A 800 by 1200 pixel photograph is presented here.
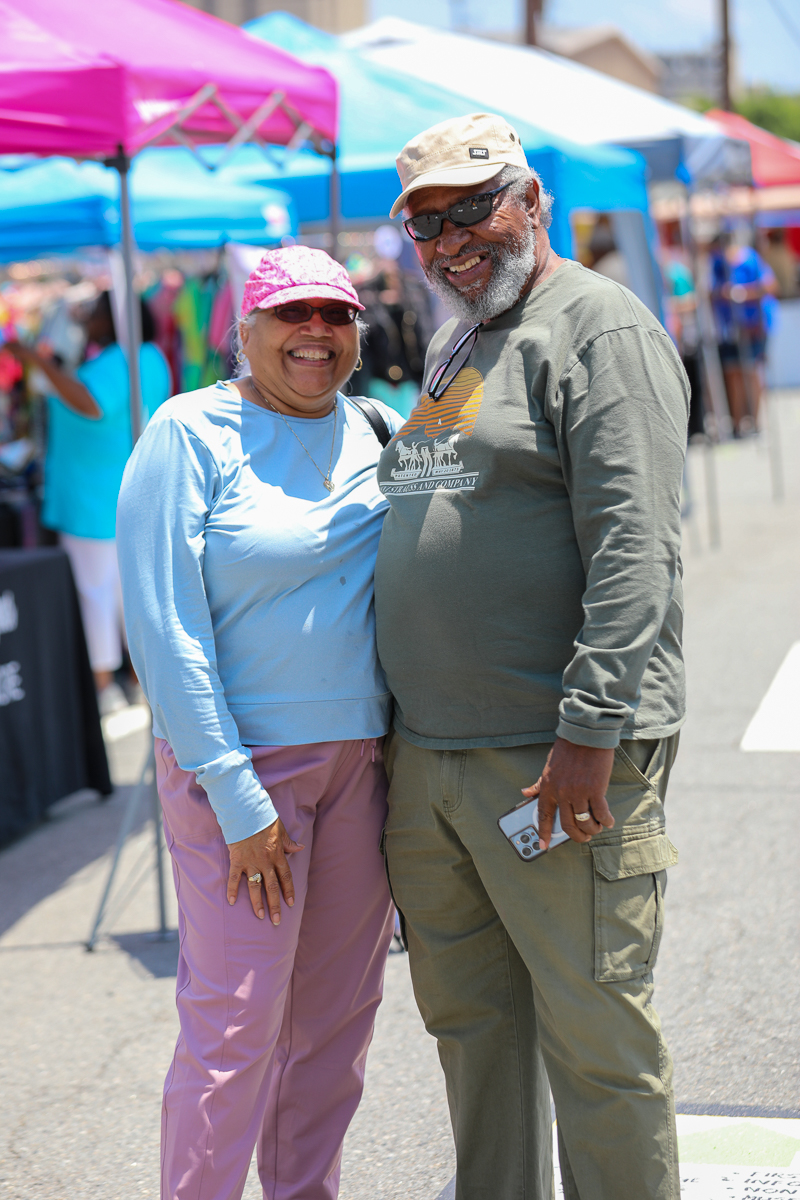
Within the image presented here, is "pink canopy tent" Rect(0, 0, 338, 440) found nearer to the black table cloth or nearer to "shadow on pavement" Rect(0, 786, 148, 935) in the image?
Answer: the black table cloth

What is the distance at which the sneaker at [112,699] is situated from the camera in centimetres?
706

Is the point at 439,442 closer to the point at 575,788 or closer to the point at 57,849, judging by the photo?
the point at 575,788

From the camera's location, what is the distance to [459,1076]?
2275mm

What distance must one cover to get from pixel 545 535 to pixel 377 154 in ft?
19.1

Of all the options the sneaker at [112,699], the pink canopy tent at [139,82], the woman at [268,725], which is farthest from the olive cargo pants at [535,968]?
the sneaker at [112,699]

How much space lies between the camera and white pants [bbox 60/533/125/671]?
684cm

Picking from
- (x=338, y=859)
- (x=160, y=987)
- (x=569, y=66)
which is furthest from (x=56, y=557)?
(x=569, y=66)

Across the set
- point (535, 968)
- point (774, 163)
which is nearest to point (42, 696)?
point (535, 968)

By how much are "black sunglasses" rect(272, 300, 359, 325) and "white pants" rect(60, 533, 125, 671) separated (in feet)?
15.6

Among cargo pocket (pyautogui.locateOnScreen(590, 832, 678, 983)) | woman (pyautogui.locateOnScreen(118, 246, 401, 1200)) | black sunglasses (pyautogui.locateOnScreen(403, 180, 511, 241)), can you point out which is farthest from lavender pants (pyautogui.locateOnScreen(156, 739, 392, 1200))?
black sunglasses (pyautogui.locateOnScreen(403, 180, 511, 241))

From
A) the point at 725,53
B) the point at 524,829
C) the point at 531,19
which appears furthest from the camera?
the point at 725,53

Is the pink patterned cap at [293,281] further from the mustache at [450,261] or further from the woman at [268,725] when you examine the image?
the mustache at [450,261]

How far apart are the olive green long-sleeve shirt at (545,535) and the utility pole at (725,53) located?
2488cm

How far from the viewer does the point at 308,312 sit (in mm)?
2297
